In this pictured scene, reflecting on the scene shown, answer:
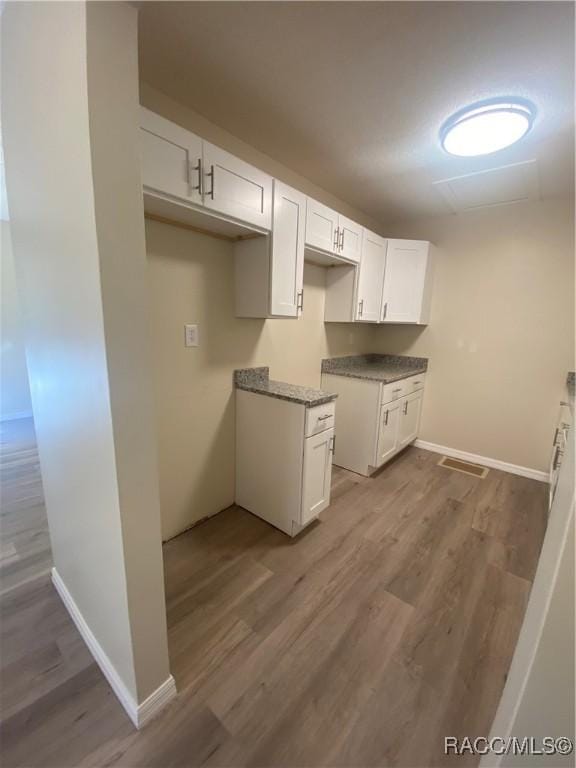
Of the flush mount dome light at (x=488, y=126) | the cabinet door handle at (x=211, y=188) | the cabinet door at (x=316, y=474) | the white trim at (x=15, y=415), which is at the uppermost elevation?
the flush mount dome light at (x=488, y=126)

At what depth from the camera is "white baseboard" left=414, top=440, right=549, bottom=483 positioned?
287 centimetres

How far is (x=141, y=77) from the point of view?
142 cm

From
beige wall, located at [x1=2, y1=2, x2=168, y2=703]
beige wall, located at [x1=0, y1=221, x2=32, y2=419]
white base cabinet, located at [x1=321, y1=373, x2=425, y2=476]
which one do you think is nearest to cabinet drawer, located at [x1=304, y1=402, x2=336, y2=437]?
white base cabinet, located at [x1=321, y1=373, x2=425, y2=476]

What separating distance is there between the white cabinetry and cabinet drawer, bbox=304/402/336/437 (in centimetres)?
110

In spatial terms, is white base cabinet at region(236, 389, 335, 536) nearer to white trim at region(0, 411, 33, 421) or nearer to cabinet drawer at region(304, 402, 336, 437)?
cabinet drawer at region(304, 402, 336, 437)

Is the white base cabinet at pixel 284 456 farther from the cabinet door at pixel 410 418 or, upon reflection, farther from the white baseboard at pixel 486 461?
the white baseboard at pixel 486 461

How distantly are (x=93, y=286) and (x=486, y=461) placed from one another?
11.6 ft

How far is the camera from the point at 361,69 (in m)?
1.31

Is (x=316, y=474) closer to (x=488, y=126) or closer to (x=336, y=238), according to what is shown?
(x=336, y=238)

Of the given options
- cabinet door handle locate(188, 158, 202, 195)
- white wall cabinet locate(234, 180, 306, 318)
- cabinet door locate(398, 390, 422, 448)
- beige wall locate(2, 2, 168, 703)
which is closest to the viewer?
beige wall locate(2, 2, 168, 703)

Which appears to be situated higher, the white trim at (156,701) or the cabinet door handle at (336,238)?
the cabinet door handle at (336,238)

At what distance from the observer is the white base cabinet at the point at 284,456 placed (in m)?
1.91

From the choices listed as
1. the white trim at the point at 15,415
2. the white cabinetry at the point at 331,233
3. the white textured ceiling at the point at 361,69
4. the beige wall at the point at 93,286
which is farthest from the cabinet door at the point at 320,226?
the white trim at the point at 15,415

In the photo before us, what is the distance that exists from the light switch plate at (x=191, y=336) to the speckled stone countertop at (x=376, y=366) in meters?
1.41
